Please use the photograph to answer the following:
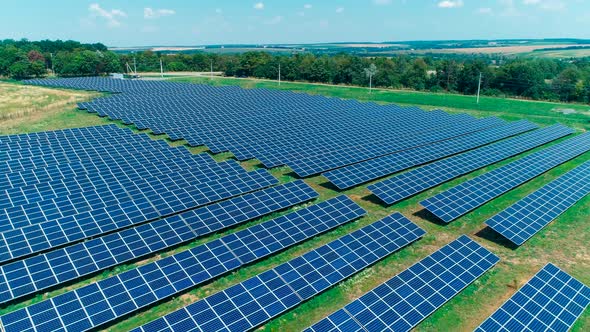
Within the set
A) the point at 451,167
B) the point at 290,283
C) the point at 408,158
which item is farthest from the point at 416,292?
the point at 408,158

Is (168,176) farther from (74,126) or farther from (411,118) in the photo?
(411,118)

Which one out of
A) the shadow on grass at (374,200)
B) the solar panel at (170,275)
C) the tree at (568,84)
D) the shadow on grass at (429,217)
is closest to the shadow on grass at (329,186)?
the shadow on grass at (374,200)

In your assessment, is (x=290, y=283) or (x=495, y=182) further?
(x=495, y=182)

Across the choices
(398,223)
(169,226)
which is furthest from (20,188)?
(398,223)

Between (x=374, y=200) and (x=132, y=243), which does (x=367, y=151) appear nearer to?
(x=374, y=200)

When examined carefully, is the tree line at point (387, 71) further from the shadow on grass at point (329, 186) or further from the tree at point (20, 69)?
the shadow on grass at point (329, 186)
